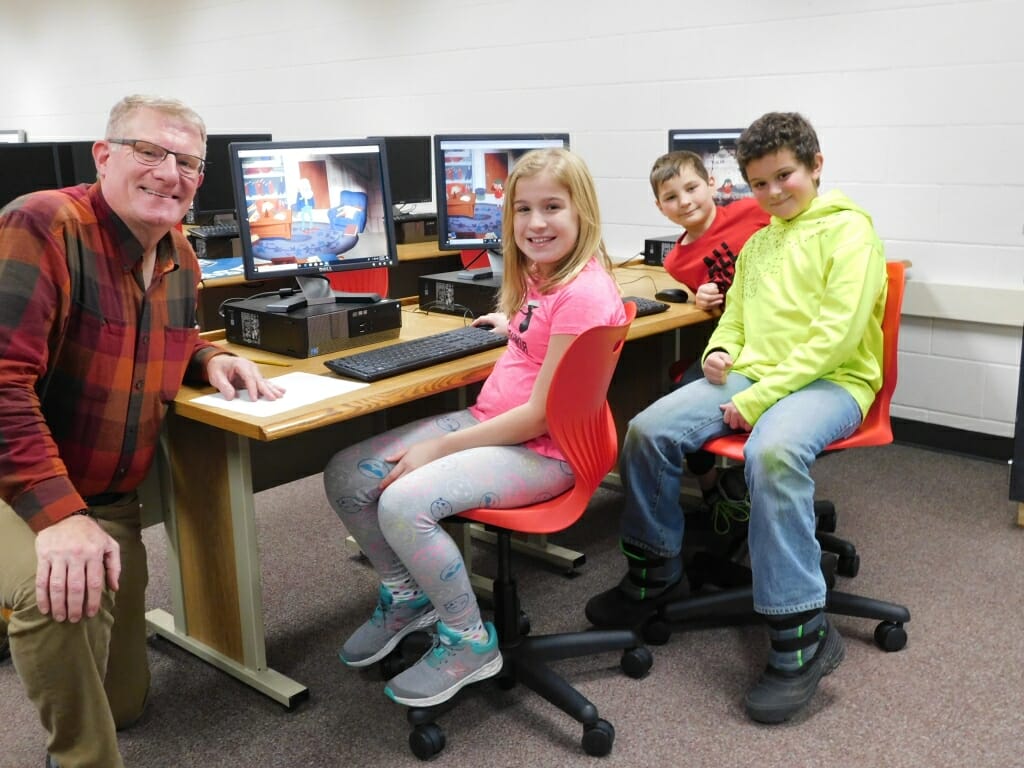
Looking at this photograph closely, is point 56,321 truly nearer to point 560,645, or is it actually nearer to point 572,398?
point 572,398

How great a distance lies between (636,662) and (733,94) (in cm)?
262

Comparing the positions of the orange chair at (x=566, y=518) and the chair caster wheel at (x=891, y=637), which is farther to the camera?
the chair caster wheel at (x=891, y=637)

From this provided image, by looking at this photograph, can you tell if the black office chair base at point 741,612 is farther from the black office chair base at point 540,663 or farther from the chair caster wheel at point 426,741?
the chair caster wheel at point 426,741

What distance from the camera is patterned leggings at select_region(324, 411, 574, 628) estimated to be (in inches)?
72.1

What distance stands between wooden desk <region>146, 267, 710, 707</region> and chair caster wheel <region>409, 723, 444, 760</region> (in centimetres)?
33

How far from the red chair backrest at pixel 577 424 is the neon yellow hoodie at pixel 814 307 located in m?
0.46

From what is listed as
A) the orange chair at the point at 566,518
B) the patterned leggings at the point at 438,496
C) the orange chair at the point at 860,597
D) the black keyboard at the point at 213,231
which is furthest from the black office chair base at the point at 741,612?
the black keyboard at the point at 213,231

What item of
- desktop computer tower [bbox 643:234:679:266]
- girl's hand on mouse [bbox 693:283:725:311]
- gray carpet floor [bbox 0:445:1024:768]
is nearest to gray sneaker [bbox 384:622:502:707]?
gray carpet floor [bbox 0:445:1024:768]

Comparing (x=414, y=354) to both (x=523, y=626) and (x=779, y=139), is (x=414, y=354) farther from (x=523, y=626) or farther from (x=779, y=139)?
(x=779, y=139)

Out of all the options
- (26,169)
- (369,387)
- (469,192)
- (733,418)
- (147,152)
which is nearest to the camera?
(147,152)

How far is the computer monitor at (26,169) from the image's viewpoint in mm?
3652

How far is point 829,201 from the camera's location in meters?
2.29

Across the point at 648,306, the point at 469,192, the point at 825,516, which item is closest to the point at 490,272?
the point at 469,192

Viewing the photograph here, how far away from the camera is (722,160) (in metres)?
3.23
